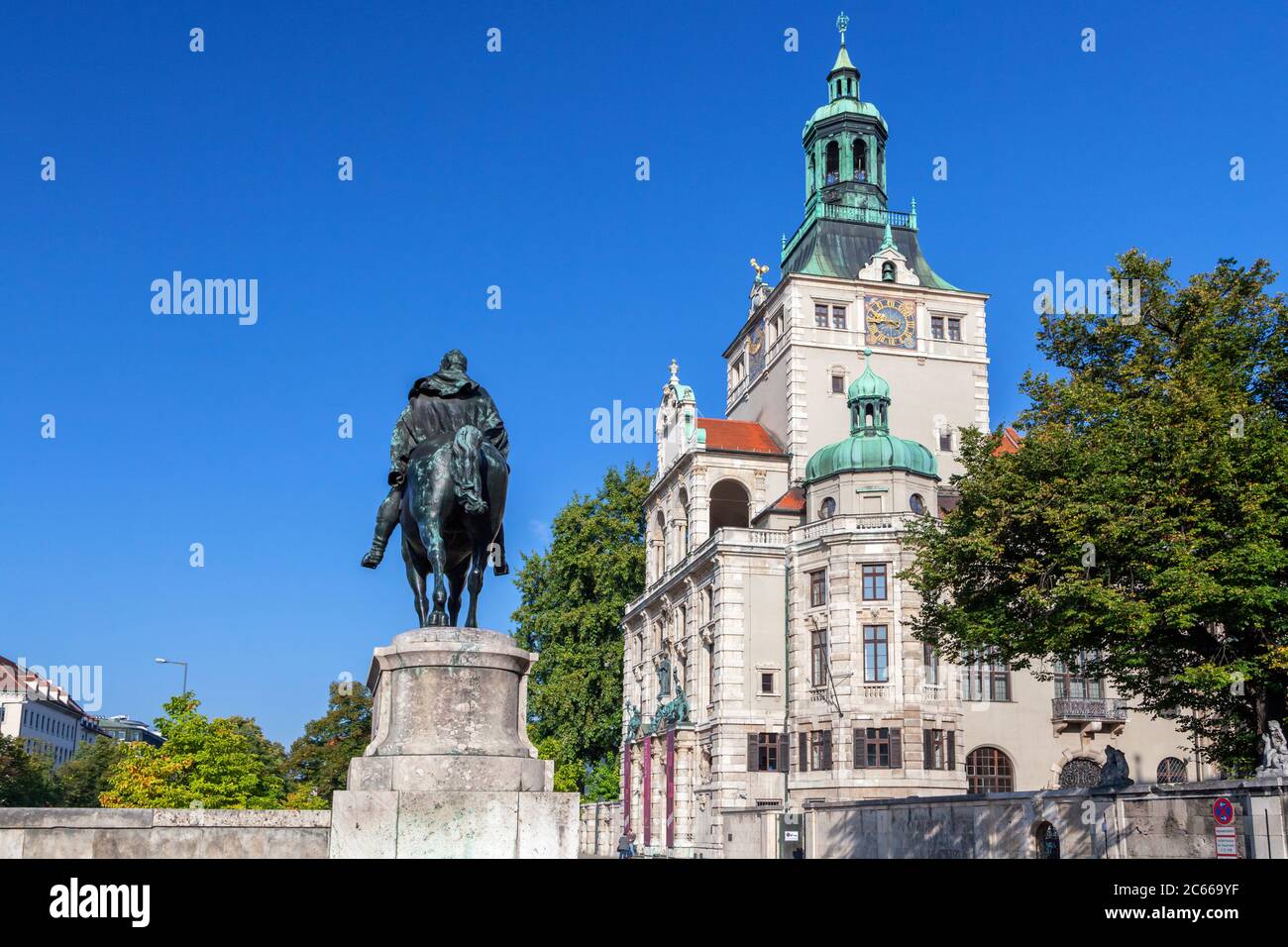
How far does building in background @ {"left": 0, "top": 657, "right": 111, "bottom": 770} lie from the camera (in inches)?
5002

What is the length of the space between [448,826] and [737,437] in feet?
171

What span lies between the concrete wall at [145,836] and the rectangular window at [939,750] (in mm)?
41377

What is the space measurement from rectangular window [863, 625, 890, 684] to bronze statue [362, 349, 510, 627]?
130 ft

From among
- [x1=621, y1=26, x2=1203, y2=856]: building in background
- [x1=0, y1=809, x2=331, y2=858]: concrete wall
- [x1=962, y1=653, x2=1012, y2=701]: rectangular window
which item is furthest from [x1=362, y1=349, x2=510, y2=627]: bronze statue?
[x1=962, y1=653, x2=1012, y2=701]: rectangular window

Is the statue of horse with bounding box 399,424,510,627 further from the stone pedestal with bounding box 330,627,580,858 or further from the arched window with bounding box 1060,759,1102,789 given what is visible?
the arched window with bounding box 1060,759,1102,789

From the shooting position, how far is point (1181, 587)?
76.8ft

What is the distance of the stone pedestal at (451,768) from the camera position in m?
9.63

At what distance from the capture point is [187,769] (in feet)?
160

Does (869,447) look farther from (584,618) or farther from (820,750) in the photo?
(584,618)

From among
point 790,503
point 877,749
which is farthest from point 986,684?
point 790,503

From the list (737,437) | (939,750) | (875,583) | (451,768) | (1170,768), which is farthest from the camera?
(737,437)
